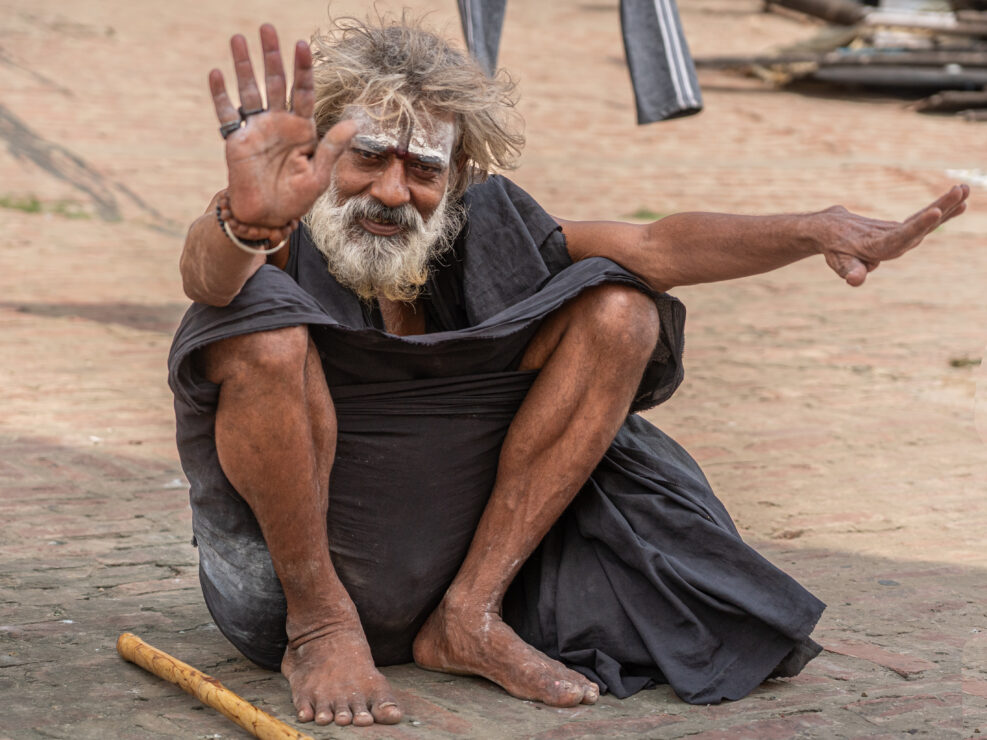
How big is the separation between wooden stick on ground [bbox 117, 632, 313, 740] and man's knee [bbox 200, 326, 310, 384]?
1.76 feet

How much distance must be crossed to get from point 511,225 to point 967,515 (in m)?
1.84

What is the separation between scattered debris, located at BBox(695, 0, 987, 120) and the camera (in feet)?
47.6

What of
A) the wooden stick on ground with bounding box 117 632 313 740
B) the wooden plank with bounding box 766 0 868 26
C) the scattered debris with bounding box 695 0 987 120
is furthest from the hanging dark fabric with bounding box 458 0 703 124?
the wooden plank with bounding box 766 0 868 26

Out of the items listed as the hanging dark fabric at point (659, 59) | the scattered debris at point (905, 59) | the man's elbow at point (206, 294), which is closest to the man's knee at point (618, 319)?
the man's elbow at point (206, 294)

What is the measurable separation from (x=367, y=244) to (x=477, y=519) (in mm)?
605

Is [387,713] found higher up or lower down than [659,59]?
lower down

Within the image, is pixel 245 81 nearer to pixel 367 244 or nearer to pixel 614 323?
pixel 367 244

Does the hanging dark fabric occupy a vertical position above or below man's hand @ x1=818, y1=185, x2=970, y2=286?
below

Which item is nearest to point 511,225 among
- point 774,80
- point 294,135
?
point 294,135

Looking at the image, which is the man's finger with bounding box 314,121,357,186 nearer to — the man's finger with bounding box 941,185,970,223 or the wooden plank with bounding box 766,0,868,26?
the man's finger with bounding box 941,185,970,223

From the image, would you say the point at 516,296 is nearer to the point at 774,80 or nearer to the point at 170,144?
the point at 170,144

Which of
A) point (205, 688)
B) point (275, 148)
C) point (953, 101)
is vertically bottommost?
point (953, 101)

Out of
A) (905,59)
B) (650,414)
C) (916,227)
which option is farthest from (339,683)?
(905,59)

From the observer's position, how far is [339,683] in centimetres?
219
